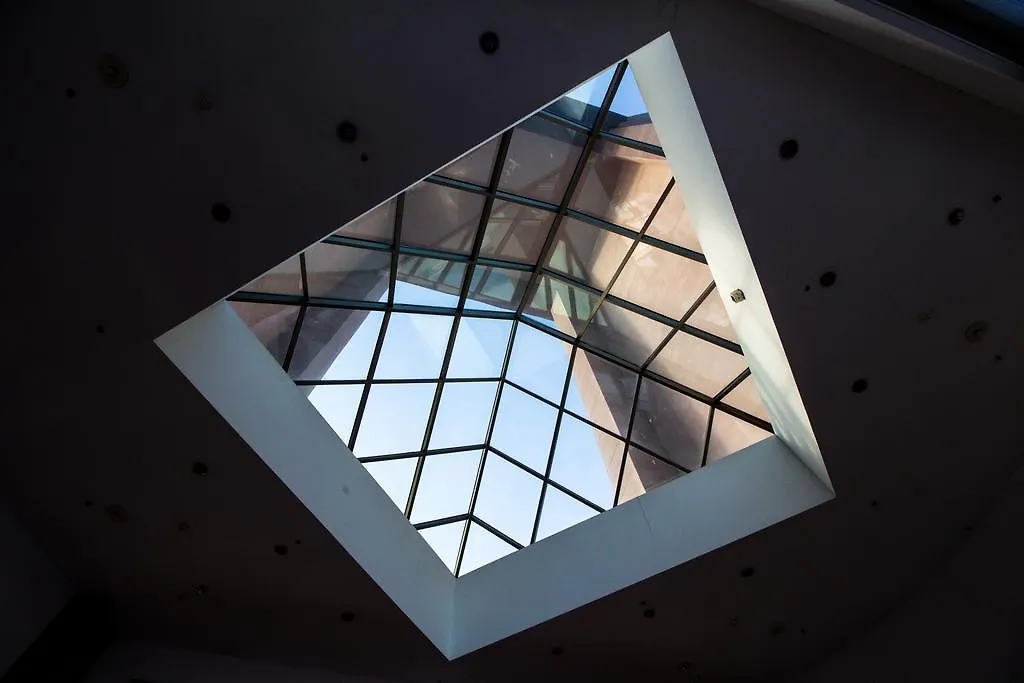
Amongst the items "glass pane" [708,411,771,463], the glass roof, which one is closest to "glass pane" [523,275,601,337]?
the glass roof

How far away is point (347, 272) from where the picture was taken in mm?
13812

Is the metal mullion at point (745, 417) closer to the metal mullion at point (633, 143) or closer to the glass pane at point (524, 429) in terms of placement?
the glass pane at point (524, 429)

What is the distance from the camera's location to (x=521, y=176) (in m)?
13.7

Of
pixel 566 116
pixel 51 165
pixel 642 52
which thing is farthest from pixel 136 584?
pixel 642 52

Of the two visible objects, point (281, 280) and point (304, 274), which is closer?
point (281, 280)

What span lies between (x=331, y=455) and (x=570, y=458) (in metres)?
7.62

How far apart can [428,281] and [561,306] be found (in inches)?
144

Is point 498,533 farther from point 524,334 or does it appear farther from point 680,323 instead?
point 680,323

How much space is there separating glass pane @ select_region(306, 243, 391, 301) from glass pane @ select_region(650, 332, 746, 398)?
702 cm

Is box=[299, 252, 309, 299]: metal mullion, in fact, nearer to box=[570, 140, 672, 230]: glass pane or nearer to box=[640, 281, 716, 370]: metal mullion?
box=[570, 140, 672, 230]: glass pane

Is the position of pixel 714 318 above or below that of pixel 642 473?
above

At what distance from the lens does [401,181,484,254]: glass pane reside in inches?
522

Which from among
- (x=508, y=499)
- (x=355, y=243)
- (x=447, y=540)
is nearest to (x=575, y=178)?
(x=355, y=243)

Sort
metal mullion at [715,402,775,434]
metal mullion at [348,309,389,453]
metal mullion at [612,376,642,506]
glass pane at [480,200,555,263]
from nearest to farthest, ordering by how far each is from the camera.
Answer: glass pane at [480,200,555,263], metal mullion at [715,402,775,434], metal mullion at [348,309,389,453], metal mullion at [612,376,642,506]
